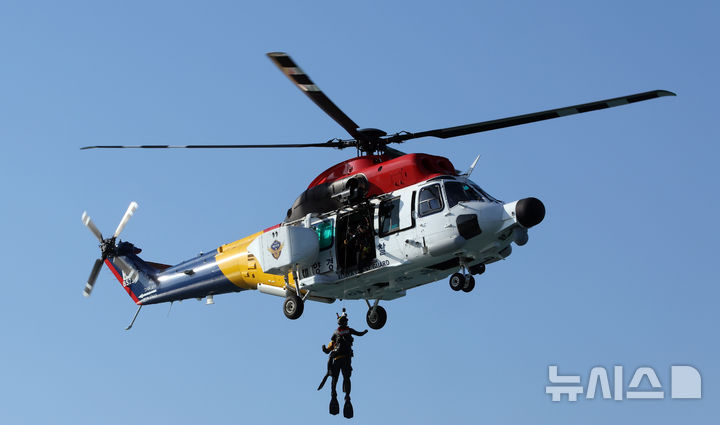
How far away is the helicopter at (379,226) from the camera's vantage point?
838 inches

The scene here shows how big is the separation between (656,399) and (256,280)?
1009 cm

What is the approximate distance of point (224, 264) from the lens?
26172 mm

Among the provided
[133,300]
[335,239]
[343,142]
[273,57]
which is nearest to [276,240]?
[335,239]

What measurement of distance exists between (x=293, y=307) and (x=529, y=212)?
248 inches

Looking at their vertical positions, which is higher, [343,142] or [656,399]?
[343,142]

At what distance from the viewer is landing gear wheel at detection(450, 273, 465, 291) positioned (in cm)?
2155

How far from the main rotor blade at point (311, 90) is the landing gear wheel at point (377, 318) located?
165 inches

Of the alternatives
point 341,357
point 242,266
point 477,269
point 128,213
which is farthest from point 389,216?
point 128,213

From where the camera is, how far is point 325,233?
23531 mm

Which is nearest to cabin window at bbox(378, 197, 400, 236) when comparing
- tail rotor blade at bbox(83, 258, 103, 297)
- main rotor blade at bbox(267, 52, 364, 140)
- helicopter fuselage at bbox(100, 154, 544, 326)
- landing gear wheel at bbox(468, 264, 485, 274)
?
helicopter fuselage at bbox(100, 154, 544, 326)

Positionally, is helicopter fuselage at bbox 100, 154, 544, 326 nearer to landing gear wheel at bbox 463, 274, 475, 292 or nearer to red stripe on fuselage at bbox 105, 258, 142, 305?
landing gear wheel at bbox 463, 274, 475, 292

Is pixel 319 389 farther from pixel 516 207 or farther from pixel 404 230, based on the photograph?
pixel 516 207

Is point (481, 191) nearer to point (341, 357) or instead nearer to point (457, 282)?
point (457, 282)

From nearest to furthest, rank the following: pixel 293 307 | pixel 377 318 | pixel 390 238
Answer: pixel 390 238
pixel 293 307
pixel 377 318
